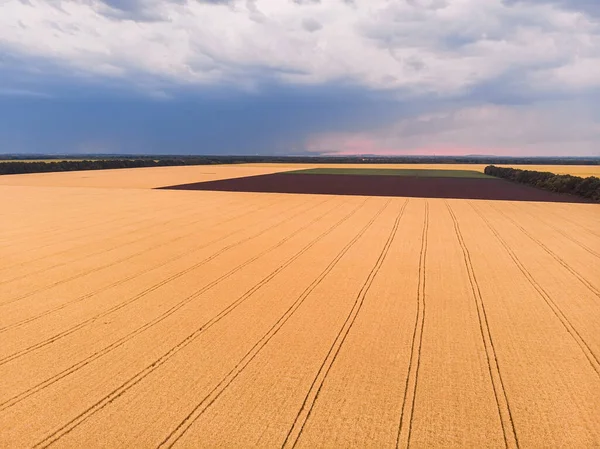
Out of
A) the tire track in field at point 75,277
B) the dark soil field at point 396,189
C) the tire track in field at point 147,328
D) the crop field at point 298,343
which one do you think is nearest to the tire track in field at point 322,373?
the crop field at point 298,343

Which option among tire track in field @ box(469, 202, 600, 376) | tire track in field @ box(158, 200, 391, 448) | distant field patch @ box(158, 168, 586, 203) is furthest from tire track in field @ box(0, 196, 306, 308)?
distant field patch @ box(158, 168, 586, 203)

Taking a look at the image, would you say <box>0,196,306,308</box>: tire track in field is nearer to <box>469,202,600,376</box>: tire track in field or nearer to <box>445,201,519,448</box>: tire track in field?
<box>445,201,519,448</box>: tire track in field

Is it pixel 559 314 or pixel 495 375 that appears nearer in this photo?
pixel 495 375

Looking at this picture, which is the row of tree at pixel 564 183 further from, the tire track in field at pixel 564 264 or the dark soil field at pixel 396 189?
the tire track in field at pixel 564 264

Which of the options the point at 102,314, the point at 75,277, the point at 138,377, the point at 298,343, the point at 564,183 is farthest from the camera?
the point at 564,183

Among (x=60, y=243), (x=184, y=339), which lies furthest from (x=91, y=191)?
(x=184, y=339)

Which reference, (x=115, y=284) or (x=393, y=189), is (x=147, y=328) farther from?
(x=393, y=189)

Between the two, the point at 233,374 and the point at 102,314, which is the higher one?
the point at 233,374

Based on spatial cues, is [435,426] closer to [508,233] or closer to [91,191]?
[508,233]

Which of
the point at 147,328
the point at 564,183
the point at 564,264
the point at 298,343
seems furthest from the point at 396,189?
the point at 147,328

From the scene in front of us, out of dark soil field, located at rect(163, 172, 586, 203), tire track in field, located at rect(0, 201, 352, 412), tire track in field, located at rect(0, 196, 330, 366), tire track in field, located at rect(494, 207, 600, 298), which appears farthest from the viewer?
dark soil field, located at rect(163, 172, 586, 203)
